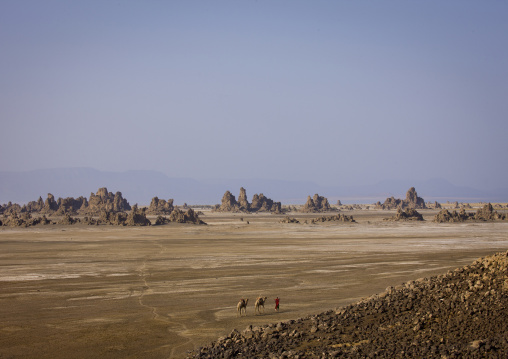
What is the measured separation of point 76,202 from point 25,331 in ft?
324

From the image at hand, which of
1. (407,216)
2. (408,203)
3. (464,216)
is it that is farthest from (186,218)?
(408,203)

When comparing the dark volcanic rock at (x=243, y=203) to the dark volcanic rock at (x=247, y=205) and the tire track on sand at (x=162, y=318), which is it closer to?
the dark volcanic rock at (x=247, y=205)

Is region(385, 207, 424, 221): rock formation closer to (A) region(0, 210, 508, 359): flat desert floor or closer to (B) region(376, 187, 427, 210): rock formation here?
(A) region(0, 210, 508, 359): flat desert floor

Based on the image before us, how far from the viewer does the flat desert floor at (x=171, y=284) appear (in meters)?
14.0

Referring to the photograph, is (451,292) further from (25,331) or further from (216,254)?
(216,254)

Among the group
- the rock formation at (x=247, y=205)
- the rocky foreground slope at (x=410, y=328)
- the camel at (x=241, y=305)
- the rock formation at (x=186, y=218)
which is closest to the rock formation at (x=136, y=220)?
the rock formation at (x=186, y=218)

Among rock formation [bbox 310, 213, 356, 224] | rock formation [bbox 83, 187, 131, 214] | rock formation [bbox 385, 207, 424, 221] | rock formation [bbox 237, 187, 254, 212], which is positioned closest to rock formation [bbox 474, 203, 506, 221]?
rock formation [bbox 385, 207, 424, 221]

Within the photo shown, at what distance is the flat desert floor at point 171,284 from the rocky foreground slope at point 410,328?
2.91 m

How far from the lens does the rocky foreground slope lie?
902 centimetres

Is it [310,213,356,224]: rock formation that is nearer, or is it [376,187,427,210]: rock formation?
[310,213,356,224]: rock formation

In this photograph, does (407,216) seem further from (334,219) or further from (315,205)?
(315,205)

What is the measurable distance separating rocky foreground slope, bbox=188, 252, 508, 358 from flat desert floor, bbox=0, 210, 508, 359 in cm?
291

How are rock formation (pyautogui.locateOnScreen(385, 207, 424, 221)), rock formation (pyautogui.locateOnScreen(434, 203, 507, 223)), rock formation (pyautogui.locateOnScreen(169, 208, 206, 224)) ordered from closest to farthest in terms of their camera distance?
1. rock formation (pyautogui.locateOnScreen(169, 208, 206, 224))
2. rock formation (pyautogui.locateOnScreen(434, 203, 507, 223))
3. rock formation (pyautogui.locateOnScreen(385, 207, 424, 221))

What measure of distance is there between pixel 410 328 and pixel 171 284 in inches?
552
